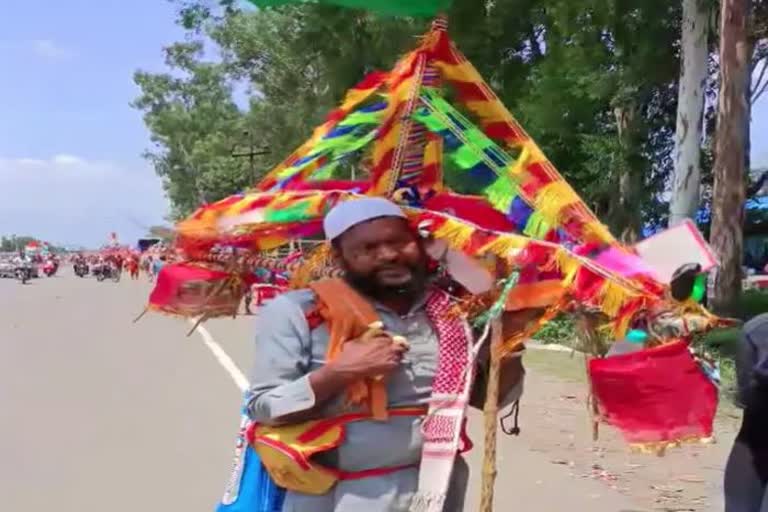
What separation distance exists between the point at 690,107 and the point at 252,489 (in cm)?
1153

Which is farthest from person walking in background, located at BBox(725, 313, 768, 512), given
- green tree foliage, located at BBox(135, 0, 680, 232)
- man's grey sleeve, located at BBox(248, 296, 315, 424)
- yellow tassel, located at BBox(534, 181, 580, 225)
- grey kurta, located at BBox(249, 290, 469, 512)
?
green tree foliage, located at BBox(135, 0, 680, 232)

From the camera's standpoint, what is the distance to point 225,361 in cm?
1316

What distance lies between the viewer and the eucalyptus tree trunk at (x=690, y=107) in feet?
42.7

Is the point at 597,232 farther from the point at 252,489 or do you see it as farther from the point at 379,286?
the point at 252,489

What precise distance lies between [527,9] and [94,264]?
50534mm

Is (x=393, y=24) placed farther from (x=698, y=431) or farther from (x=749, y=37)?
(x=698, y=431)

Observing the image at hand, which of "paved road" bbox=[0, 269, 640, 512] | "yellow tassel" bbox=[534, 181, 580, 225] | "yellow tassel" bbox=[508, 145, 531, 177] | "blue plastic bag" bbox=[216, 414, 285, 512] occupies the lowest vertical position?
"paved road" bbox=[0, 269, 640, 512]

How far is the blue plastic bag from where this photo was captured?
286 centimetres

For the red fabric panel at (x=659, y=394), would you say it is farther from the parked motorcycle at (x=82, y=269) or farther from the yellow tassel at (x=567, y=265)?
the parked motorcycle at (x=82, y=269)

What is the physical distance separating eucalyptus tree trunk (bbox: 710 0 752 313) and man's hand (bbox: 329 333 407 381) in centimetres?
1040

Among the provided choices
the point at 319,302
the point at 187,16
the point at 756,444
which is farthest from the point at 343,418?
the point at 187,16

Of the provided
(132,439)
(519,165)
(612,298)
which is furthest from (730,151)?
(612,298)

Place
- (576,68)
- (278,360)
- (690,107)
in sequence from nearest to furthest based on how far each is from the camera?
(278,360) → (690,107) → (576,68)

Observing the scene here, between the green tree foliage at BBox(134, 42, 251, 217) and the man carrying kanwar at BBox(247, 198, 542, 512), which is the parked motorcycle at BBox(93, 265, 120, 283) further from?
the man carrying kanwar at BBox(247, 198, 542, 512)
